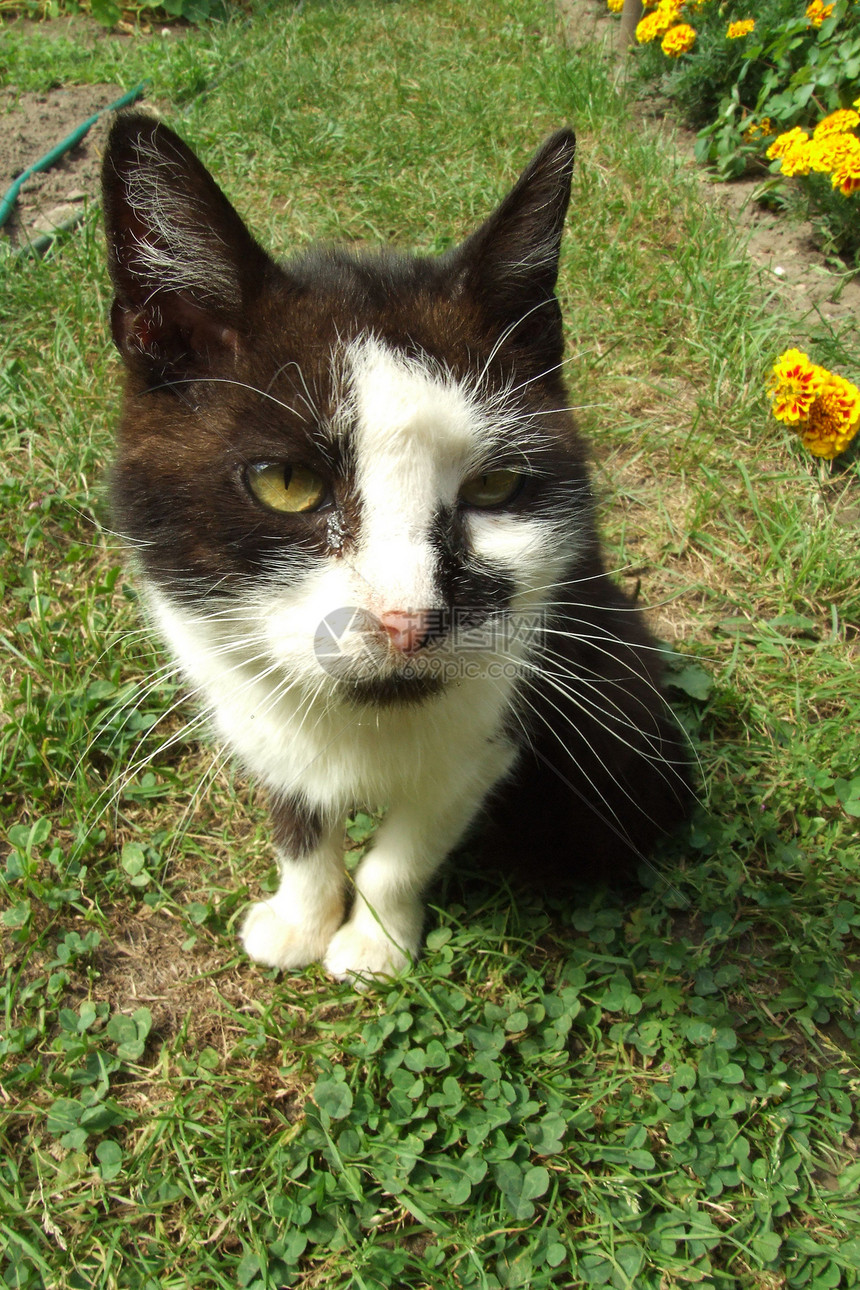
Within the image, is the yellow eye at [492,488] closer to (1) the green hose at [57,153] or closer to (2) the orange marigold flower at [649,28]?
(1) the green hose at [57,153]

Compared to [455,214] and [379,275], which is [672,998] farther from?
[455,214]

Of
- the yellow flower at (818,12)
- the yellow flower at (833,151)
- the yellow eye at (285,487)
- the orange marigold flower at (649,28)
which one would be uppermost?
the orange marigold flower at (649,28)

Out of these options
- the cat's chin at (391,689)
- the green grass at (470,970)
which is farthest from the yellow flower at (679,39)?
the cat's chin at (391,689)

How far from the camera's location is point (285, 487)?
3.23 ft

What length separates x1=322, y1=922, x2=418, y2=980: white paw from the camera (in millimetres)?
1543

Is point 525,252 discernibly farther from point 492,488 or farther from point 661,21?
point 661,21

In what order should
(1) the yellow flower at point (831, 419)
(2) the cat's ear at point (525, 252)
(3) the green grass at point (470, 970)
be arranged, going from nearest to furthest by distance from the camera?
1. (2) the cat's ear at point (525, 252)
2. (3) the green grass at point (470, 970)
3. (1) the yellow flower at point (831, 419)

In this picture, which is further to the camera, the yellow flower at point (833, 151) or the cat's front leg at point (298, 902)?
the yellow flower at point (833, 151)

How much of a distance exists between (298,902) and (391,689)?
0.76m

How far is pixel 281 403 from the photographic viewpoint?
968 millimetres

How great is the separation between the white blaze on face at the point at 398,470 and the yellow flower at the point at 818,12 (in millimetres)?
3061

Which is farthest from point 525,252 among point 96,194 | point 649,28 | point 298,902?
point 649,28

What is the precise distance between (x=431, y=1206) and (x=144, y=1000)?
65 cm

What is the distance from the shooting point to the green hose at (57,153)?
2.83 metres
